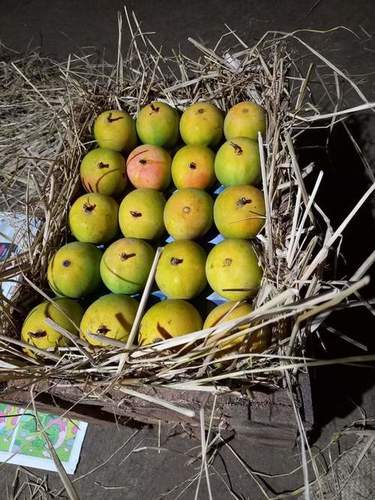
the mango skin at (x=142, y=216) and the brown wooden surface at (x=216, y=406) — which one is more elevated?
the mango skin at (x=142, y=216)

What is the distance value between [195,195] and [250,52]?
62 cm

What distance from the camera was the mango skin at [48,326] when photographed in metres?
1.09

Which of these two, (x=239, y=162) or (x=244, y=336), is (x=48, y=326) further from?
(x=239, y=162)

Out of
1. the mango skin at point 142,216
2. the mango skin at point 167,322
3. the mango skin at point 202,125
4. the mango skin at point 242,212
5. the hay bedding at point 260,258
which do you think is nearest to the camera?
the hay bedding at point 260,258

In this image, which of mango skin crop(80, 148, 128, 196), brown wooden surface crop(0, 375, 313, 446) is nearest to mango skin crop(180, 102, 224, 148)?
mango skin crop(80, 148, 128, 196)

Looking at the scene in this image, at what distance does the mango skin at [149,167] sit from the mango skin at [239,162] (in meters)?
0.19

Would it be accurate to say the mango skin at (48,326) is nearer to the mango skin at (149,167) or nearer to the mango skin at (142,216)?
the mango skin at (142,216)

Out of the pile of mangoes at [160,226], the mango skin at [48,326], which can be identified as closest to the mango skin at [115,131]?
the pile of mangoes at [160,226]

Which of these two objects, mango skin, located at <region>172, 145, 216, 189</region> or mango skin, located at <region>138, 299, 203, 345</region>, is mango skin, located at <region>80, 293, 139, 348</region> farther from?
mango skin, located at <region>172, 145, 216, 189</region>

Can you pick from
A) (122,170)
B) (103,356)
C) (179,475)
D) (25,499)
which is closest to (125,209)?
(122,170)

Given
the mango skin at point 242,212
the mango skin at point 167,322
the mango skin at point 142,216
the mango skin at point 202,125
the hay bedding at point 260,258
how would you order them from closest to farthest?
the hay bedding at point 260,258, the mango skin at point 167,322, the mango skin at point 242,212, the mango skin at point 142,216, the mango skin at point 202,125

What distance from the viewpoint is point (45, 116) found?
2158 mm

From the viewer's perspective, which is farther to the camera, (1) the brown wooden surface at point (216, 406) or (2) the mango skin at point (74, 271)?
(2) the mango skin at point (74, 271)

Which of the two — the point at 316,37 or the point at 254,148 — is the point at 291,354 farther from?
the point at 316,37
